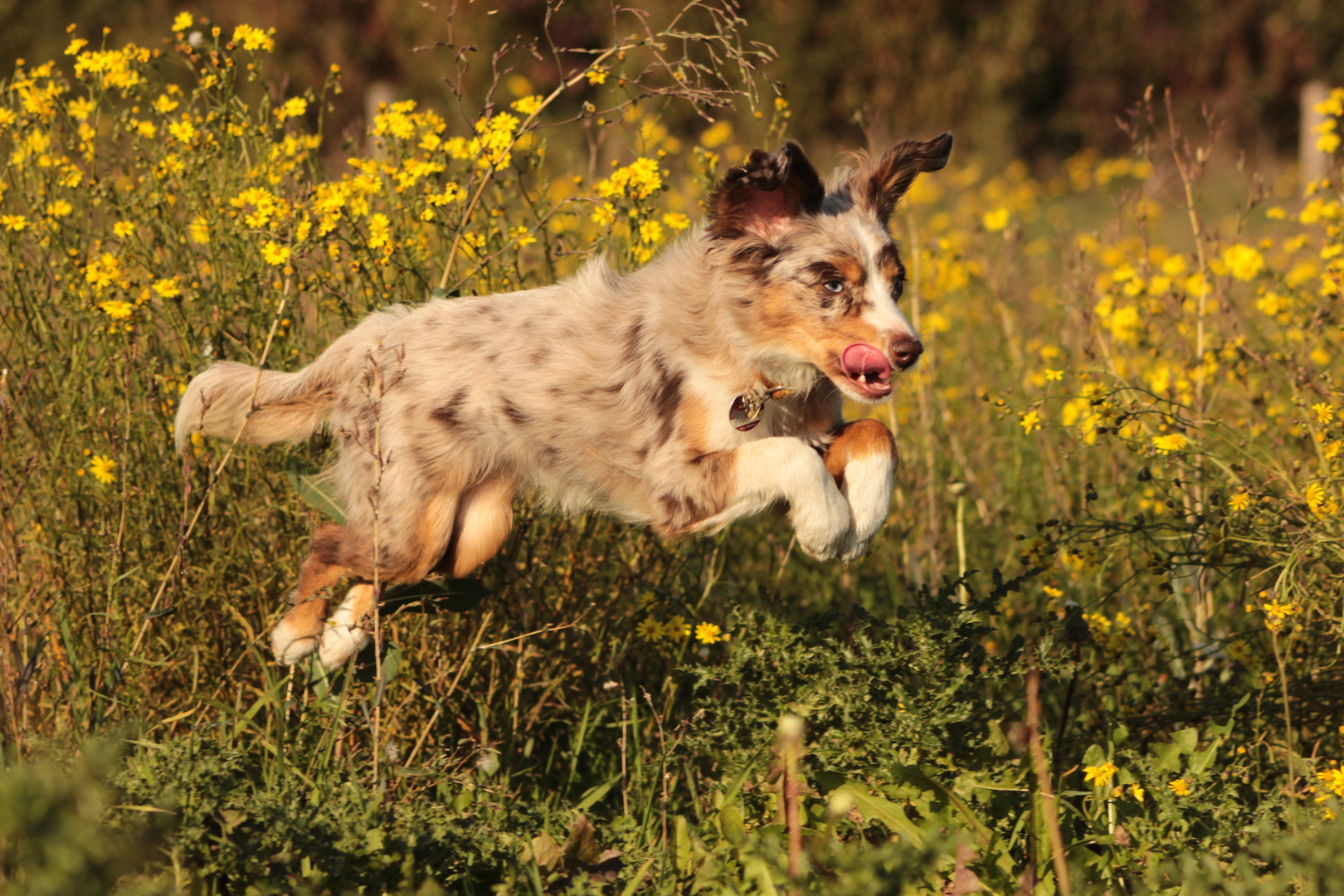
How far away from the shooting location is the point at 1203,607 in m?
4.49

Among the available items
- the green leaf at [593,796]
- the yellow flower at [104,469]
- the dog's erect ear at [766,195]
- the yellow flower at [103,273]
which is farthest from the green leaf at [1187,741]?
the yellow flower at [103,273]

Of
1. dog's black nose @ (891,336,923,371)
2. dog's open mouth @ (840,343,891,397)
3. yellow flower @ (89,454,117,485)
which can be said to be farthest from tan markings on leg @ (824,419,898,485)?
yellow flower @ (89,454,117,485)

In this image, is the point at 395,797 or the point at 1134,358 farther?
the point at 1134,358

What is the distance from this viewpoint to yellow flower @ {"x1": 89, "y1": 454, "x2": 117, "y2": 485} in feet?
12.1

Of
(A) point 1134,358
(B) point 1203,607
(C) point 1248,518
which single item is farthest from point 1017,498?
(C) point 1248,518

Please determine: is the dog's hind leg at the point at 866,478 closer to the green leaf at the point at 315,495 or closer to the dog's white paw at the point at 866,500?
the dog's white paw at the point at 866,500

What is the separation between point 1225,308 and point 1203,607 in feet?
3.70

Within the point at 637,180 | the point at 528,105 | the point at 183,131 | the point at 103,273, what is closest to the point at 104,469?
the point at 103,273

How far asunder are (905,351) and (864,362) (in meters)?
0.13

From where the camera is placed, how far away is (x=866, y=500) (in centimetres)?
341

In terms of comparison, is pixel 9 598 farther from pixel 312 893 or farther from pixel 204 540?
pixel 312 893

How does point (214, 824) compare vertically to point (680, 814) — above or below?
above

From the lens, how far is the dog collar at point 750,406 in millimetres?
3553

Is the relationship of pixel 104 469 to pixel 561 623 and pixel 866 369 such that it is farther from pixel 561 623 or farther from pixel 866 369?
pixel 866 369
